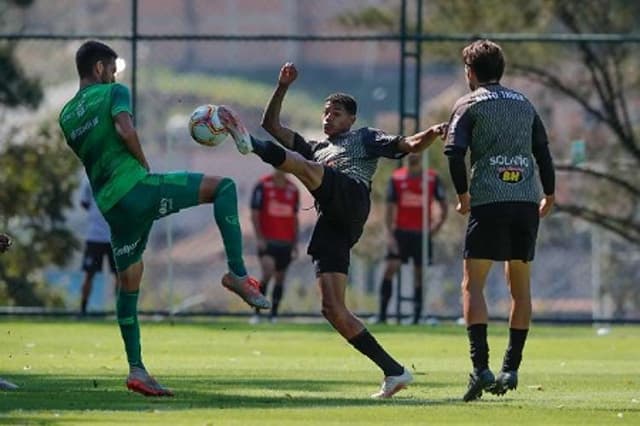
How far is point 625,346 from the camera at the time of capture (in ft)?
63.9

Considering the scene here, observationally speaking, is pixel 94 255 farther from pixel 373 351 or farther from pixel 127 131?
pixel 127 131

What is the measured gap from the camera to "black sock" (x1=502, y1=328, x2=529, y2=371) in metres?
12.9

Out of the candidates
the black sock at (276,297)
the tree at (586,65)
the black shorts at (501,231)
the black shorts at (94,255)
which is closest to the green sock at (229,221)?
the black shorts at (501,231)

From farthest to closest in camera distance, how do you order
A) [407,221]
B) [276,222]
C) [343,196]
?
[276,222] → [407,221] → [343,196]

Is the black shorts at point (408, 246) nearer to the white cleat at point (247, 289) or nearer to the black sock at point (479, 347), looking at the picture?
the black sock at point (479, 347)

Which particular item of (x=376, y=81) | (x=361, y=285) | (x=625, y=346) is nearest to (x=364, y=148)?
(x=625, y=346)

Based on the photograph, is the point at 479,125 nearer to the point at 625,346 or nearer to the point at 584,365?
the point at 584,365

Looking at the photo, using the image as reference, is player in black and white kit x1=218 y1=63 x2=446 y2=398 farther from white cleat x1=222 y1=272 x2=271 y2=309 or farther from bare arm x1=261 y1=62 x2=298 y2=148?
white cleat x1=222 y1=272 x2=271 y2=309

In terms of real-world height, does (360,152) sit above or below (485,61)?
below

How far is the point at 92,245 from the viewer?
77.7ft

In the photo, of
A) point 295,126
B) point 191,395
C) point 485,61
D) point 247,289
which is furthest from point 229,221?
point 295,126

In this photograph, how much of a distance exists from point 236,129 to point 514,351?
2.22m

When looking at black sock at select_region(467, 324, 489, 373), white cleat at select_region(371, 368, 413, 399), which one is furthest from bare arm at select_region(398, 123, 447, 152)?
white cleat at select_region(371, 368, 413, 399)

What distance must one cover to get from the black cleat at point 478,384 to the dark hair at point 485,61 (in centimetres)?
179
